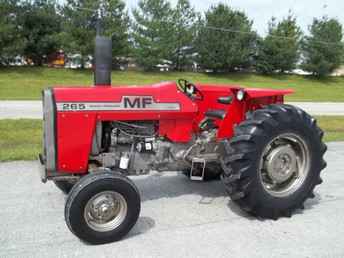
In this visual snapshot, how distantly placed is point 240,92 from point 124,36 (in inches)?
1025

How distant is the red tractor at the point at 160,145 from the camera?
3553mm

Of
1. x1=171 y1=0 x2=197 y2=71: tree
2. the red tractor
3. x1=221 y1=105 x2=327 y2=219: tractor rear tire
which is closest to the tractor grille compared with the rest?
the red tractor

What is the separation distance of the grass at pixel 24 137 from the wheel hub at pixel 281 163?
3.89 metres

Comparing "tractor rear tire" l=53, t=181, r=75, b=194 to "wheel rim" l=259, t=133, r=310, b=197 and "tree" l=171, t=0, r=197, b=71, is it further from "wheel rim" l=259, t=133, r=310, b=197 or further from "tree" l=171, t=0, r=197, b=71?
"tree" l=171, t=0, r=197, b=71

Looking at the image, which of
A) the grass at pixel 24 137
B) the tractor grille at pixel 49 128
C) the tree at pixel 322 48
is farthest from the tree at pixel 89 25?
the tractor grille at pixel 49 128

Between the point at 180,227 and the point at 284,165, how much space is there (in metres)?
1.39

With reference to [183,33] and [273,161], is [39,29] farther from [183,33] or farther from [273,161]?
[273,161]

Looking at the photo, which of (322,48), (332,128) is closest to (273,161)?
(332,128)

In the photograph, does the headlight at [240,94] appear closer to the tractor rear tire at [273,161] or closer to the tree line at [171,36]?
the tractor rear tire at [273,161]

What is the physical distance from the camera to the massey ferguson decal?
374 centimetres

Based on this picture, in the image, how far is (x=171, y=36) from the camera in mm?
30797

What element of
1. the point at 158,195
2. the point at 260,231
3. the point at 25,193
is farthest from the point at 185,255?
the point at 25,193

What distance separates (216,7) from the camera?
3328cm

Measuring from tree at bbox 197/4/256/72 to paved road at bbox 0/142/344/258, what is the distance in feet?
89.7
